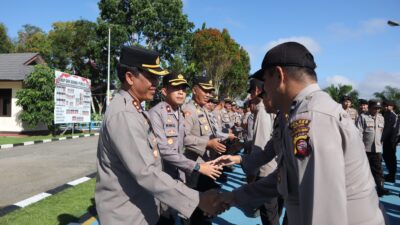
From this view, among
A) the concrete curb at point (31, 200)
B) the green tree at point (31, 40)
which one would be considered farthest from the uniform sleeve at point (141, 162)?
the green tree at point (31, 40)

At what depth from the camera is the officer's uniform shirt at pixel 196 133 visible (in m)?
4.23

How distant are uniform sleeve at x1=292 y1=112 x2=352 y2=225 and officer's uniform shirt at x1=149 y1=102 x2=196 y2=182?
1896 millimetres

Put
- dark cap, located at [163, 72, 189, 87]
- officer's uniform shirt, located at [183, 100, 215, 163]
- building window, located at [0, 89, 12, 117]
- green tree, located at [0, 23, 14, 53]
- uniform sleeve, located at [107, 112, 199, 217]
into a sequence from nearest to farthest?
uniform sleeve, located at [107, 112, 199, 217], dark cap, located at [163, 72, 189, 87], officer's uniform shirt, located at [183, 100, 215, 163], building window, located at [0, 89, 12, 117], green tree, located at [0, 23, 14, 53]

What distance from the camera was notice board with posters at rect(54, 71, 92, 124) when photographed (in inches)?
636

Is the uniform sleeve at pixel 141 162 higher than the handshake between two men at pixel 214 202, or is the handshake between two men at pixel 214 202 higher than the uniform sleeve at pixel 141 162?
the uniform sleeve at pixel 141 162

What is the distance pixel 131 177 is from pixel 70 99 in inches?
633

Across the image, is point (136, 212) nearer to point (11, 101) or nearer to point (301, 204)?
point (301, 204)

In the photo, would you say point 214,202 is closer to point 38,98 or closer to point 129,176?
point 129,176

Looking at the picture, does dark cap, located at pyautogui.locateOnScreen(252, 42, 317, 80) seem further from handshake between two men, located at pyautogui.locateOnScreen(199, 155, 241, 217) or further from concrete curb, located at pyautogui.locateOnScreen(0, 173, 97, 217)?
concrete curb, located at pyautogui.locateOnScreen(0, 173, 97, 217)

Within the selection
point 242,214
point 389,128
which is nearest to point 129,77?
point 242,214

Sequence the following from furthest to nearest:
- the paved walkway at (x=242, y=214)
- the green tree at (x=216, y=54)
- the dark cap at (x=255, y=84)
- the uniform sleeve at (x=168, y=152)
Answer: the green tree at (x=216, y=54) < the paved walkway at (x=242, y=214) < the dark cap at (x=255, y=84) < the uniform sleeve at (x=168, y=152)

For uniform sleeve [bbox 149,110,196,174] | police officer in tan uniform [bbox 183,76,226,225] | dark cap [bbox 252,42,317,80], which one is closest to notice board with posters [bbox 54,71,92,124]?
police officer in tan uniform [bbox 183,76,226,225]

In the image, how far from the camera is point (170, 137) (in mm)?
3697

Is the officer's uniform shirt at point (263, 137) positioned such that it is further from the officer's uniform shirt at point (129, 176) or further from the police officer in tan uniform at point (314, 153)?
the police officer in tan uniform at point (314, 153)
